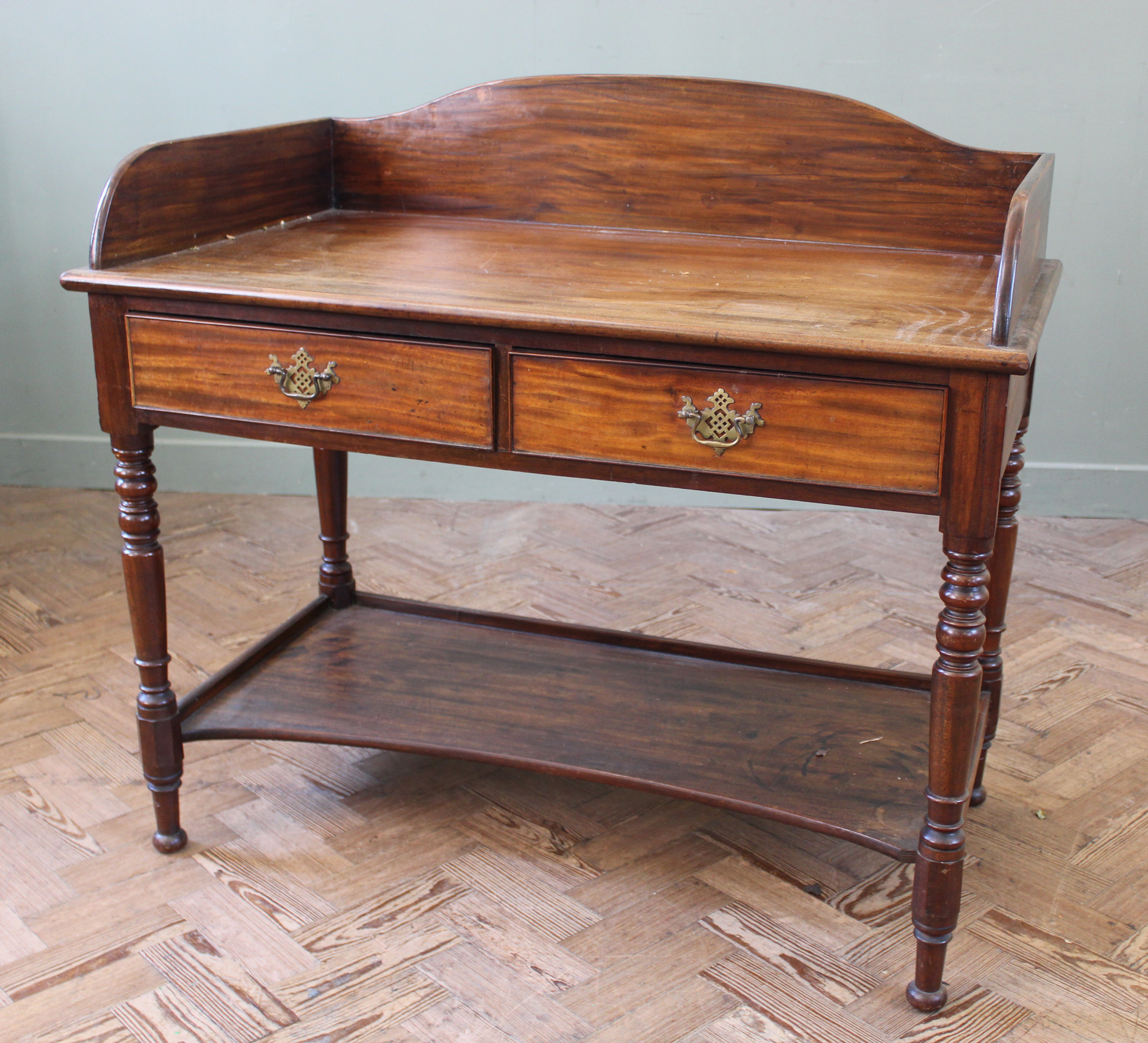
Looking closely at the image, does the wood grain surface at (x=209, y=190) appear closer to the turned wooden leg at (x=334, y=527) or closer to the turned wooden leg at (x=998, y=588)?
the turned wooden leg at (x=334, y=527)

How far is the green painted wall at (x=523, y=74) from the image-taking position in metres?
3.11

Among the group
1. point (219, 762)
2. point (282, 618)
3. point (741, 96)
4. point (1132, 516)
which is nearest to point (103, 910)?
point (219, 762)

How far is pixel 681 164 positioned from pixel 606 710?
2.97ft

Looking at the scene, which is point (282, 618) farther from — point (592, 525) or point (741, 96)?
point (741, 96)

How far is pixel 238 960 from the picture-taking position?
1.73 metres

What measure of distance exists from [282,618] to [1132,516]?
2.31m

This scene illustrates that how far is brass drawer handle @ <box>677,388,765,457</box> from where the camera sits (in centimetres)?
148

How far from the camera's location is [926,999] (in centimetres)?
166

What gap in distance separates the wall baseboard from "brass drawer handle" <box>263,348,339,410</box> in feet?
5.79

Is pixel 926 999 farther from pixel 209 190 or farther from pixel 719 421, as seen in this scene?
pixel 209 190

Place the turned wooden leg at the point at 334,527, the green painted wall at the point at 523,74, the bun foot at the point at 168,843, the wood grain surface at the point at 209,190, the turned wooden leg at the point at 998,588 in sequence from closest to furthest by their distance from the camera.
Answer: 1. the wood grain surface at the point at 209,190
2. the turned wooden leg at the point at 998,588
3. the bun foot at the point at 168,843
4. the turned wooden leg at the point at 334,527
5. the green painted wall at the point at 523,74

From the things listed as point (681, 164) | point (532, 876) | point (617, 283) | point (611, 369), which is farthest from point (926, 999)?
point (681, 164)

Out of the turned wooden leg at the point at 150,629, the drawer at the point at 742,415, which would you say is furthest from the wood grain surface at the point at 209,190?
the drawer at the point at 742,415

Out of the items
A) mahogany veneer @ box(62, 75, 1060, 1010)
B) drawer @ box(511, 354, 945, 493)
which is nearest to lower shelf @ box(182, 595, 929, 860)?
mahogany veneer @ box(62, 75, 1060, 1010)
